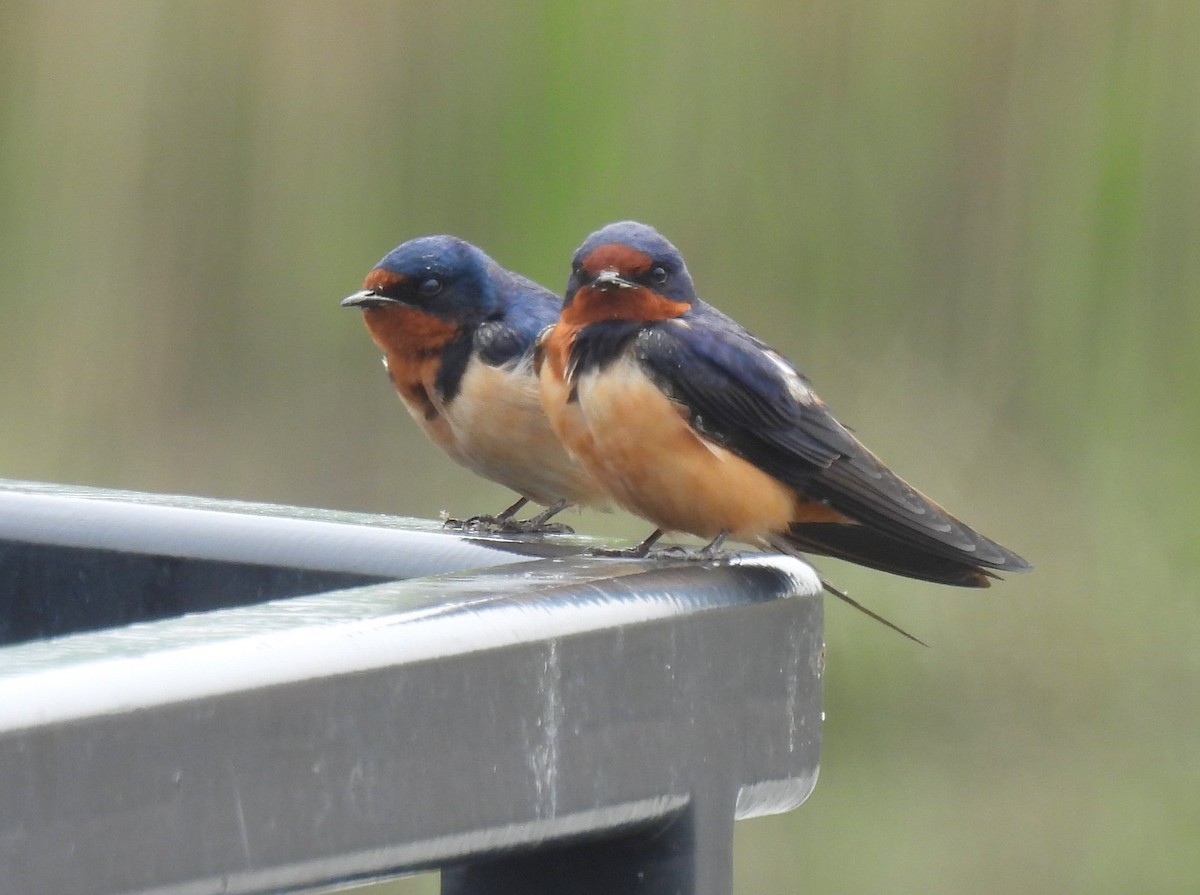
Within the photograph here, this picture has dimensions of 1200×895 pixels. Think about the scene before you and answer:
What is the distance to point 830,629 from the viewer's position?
3926 mm

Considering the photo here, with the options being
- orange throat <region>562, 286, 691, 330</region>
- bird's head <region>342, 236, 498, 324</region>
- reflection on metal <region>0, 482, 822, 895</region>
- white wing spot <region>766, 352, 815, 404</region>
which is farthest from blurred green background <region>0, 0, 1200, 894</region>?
reflection on metal <region>0, 482, 822, 895</region>

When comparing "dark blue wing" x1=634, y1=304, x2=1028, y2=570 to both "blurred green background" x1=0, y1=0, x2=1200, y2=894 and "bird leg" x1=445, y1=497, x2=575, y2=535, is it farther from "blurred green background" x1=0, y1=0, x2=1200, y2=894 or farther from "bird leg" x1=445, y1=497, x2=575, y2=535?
"blurred green background" x1=0, y1=0, x2=1200, y2=894

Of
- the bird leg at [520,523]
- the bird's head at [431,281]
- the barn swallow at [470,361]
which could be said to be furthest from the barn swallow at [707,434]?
the bird's head at [431,281]

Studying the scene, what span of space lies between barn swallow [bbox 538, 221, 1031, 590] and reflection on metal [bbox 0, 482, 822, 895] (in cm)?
76

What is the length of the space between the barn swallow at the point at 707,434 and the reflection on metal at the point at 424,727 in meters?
0.76

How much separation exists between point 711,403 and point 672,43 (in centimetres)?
151

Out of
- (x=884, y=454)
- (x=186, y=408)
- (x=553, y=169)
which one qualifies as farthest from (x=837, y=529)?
(x=186, y=408)

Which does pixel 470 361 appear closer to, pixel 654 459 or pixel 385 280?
pixel 385 280

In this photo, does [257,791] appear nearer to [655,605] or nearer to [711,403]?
[655,605]

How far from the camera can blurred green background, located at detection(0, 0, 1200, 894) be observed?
3562mm

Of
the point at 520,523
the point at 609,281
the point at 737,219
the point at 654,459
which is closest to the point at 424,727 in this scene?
the point at 654,459

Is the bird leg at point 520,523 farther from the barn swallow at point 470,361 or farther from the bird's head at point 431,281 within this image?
the bird's head at point 431,281

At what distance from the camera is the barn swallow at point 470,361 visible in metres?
2.65

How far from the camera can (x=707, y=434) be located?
2277 millimetres
